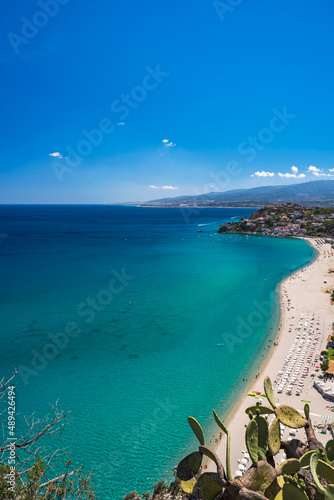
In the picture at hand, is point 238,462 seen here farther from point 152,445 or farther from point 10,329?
point 10,329

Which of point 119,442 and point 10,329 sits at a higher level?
point 10,329

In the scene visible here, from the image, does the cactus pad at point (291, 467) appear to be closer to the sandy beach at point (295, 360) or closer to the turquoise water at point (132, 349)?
the sandy beach at point (295, 360)

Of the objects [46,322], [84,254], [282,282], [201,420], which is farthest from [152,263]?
[201,420]

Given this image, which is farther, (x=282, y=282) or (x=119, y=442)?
(x=282, y=282)

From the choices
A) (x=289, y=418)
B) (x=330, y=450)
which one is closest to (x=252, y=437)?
(x=289, y=418)

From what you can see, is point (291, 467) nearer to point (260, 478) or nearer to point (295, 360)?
point (260, 478)

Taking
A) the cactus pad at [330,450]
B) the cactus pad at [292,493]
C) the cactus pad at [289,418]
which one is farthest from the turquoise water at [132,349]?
the cactus pad at [292,493]

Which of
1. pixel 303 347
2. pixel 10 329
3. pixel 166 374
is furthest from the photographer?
pixel 10 329

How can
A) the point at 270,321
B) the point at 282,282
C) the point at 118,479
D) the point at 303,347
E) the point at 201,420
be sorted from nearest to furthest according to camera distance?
the point at 118,479
the point at 201,420
the point at 303,347
the point at 270,321
the point at 282,282
